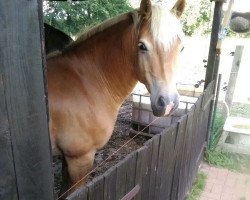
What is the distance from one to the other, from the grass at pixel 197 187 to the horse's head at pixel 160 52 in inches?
72.1

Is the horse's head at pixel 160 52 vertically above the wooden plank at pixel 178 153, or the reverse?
the horse's head at pixel 160 52

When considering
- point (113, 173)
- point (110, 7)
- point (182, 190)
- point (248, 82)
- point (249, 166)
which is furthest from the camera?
point (248, 82)

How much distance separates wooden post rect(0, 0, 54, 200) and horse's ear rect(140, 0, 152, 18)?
145cm

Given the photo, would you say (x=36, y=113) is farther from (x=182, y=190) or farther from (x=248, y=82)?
(x=248, y=82)

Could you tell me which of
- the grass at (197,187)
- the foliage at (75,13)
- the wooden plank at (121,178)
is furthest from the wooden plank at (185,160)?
the foliage at (75,13)

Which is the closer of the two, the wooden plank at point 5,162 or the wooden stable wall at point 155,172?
the wooden plank at point 5,162

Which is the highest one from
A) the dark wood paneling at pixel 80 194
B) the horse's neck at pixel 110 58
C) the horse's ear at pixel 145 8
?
the horse's ear at pixel 145 8

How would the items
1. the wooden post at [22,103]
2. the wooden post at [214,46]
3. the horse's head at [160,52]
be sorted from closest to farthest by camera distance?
1. the wooden post at [22,103]
2. the horse's head at [160,52]
3. the wooden post at [214,46]

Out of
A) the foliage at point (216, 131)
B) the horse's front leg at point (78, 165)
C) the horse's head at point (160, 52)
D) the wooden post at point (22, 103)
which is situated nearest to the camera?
the wooden post at point (22, 103)

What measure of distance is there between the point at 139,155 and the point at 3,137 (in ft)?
3.15

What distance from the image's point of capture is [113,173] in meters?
1.54

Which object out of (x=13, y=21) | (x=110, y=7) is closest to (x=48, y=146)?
(x=13, y=21)

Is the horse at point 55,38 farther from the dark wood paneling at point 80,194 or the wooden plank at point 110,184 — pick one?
the dark wood paneling at point 80,194

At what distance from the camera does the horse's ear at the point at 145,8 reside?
2312mm
